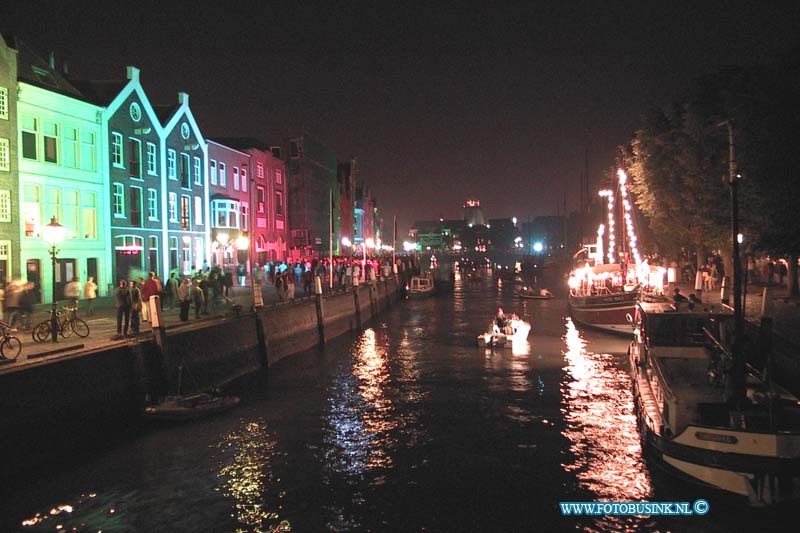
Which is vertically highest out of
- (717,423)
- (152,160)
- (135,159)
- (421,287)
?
(152,160)

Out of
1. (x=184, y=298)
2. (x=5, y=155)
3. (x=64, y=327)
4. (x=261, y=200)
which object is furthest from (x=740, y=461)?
(x=261, y=200)

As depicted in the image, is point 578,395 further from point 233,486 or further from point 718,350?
point 233,486

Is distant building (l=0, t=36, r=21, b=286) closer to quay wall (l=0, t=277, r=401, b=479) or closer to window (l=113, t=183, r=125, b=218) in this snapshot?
window (l=113, t=183, r=125, b=218)

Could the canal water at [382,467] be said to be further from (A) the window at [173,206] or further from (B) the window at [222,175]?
(B) the window at [222,175]

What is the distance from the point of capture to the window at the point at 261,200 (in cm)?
5744

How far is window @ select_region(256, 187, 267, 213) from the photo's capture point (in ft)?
188

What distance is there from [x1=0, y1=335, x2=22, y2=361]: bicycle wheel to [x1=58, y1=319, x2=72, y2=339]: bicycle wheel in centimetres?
253

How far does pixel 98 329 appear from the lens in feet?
74.1

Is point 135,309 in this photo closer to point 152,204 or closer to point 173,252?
point 152,204

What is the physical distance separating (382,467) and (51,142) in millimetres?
24736

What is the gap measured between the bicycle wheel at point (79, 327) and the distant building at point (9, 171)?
8.96 m

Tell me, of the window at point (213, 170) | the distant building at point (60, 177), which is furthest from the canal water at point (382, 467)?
the window at point (213, 170)

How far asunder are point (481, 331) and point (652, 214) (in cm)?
1652

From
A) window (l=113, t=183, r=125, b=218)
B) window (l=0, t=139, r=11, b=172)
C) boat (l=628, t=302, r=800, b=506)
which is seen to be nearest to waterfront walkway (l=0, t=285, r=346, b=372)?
window (l=113, t=183, r=125, b=218)
